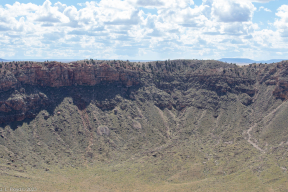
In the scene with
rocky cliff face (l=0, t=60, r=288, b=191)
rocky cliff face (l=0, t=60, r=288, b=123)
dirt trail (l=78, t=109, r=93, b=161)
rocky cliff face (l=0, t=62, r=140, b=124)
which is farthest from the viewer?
rocky cliff face (l=0, t=60, r=288, b=123)

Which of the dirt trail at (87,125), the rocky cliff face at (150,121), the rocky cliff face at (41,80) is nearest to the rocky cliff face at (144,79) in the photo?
the rocky cliff face at (41,80)

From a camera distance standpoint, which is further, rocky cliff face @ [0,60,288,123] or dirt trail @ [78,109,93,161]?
rocky cliff face @ [0,60,288,123]

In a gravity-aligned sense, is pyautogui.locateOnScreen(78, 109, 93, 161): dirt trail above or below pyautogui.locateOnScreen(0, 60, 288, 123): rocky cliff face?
below

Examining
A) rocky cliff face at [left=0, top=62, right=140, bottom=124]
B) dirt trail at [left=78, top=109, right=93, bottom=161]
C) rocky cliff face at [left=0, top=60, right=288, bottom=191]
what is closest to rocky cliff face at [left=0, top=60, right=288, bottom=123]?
rocky cliff face at [left=0, top=62, right=140, bottom=124]

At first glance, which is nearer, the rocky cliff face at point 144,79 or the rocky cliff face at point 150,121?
the rocky cliff face at point 150,121

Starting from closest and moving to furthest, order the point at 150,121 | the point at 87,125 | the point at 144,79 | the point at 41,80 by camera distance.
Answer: the point at 87,125 → the point at 41,80 → the point at 150,121 → the point at 144,79

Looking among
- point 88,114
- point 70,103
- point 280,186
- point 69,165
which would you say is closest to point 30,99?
point 70,103

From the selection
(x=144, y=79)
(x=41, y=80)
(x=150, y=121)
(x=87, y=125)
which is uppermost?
(x=144, y=79)

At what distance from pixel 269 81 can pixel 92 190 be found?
94918 millimetres

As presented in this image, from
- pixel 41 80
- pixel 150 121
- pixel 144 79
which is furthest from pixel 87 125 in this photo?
pixel 144 79

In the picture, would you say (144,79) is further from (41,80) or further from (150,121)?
(41,80)

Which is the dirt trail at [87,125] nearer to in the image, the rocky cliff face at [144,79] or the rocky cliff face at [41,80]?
the rocky cliff face at [144,79]

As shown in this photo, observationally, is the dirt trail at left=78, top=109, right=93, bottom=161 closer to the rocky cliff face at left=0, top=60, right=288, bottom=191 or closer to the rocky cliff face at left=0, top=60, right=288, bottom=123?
the rocky cliff face at left=0, top=60, right=288, bottom=191

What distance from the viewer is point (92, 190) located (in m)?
75.5
